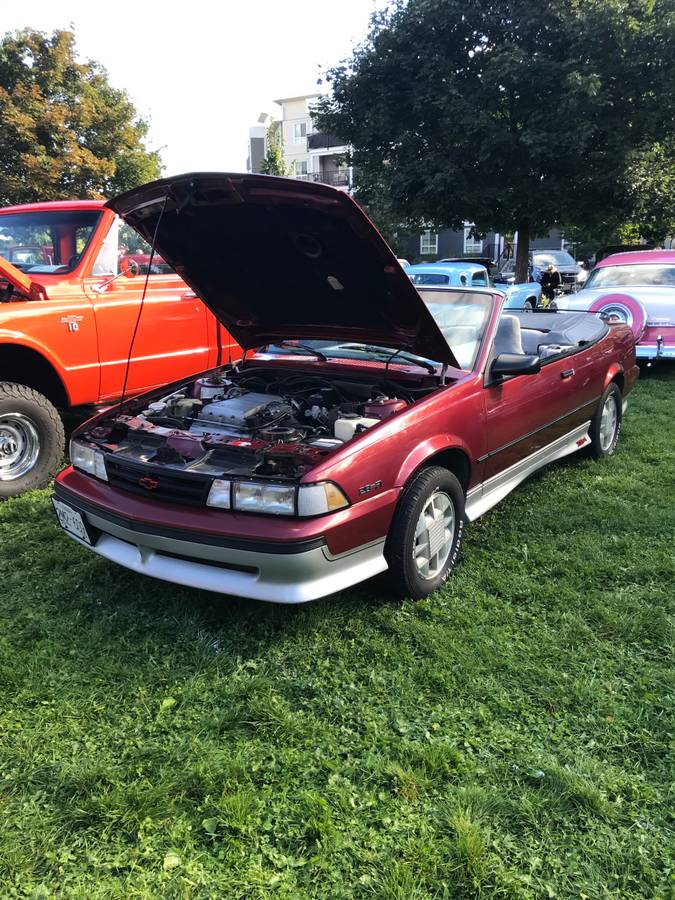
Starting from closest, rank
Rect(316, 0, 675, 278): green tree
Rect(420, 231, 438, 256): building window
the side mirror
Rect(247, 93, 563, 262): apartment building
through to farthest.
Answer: the side mirror → Rect(316, 0, 675, 278): green tree → Rect(247, 93, 563, 262): apartment building → Rect(420, 231, 438, 256): building window

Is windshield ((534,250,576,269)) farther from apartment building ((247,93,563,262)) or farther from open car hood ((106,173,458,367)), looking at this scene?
open car hood ((106,173,458,367))

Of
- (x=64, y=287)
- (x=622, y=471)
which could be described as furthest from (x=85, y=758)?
(x=622, y=471)

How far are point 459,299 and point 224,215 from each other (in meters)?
1.63

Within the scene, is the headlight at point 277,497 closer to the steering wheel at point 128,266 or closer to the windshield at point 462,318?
the windshield at point 462,318

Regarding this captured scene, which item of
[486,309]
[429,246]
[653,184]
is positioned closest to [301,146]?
[429,246]

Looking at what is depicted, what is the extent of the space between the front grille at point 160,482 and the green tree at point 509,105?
11.7m

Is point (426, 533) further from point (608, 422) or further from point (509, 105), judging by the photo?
point (509, 105)

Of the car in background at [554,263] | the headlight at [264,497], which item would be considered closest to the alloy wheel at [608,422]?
the headlight at [264,497]

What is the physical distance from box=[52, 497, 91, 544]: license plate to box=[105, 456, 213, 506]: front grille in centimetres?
28

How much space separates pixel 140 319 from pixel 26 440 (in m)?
1.37

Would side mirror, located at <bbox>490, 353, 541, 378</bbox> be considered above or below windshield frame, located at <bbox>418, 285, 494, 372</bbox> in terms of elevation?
below

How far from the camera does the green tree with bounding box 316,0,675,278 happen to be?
11.7m

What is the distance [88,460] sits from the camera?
332 cm

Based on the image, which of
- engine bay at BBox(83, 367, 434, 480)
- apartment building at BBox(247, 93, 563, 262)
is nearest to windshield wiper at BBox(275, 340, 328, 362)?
engine bay at BBox(83, 367, 434, 480)
